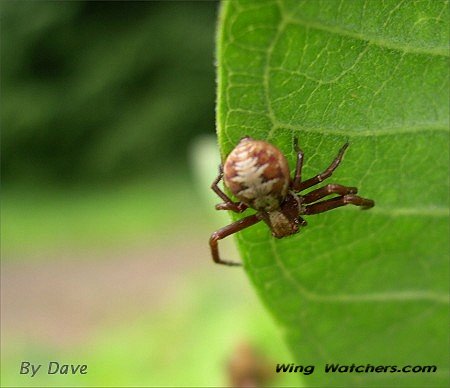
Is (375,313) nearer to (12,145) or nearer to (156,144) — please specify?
(156,144)

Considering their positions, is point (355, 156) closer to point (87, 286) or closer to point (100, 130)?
point (87, 286)

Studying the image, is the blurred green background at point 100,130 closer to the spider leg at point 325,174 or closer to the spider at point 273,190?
the spider at point 273,190

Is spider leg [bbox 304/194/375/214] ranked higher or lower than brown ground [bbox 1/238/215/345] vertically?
lower

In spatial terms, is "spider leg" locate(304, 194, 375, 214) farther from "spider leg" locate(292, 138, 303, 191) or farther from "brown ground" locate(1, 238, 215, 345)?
"brown ground" locate(1, 238, 215, 345)

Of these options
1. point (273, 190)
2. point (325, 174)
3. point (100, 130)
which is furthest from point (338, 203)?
point (100, 130)

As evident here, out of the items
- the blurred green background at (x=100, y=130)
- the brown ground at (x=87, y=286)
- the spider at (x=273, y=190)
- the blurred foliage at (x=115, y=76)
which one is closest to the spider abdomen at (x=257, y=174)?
the spider at (x=273, y=190)

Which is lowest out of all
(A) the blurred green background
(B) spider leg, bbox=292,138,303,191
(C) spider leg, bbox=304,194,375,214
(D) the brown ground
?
(C) spider leg, bbox=304,194,375,214

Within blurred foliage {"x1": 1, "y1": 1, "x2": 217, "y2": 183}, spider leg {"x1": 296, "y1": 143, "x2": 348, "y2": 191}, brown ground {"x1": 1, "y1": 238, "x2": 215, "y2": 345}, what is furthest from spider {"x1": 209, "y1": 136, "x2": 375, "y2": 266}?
blurred foliage {"x1": 1, "y1": 1, "x2": 217, "y2": 183}
